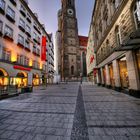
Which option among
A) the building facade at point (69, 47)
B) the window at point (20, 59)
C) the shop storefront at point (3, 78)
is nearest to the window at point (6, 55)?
the shop storefront at point (3, 78)

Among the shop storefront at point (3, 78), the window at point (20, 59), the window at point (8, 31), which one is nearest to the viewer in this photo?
the shop storefront at point (3, 78)

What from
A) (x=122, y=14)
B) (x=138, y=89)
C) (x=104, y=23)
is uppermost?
(x=104, y=23)

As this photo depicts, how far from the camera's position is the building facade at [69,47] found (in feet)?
180

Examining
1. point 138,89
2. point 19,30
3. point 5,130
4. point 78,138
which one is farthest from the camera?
point 19,30

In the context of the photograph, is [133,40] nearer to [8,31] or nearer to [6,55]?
[6,55]

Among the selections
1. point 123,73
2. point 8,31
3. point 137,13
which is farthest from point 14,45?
point 137,13

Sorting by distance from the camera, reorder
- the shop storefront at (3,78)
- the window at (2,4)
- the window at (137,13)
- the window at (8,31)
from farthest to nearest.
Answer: the window at (8,31) → the window at (2,4) → the shop storefront at (3,78) → the window at (137,13)

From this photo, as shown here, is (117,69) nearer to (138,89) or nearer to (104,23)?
(138,89)

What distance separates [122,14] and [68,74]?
45916 mm

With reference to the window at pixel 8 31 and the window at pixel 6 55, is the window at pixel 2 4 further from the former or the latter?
the window at pixel 6 55

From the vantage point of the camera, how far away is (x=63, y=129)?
3219 mm

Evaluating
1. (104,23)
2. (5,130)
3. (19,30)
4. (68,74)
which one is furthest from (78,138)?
(68,74)

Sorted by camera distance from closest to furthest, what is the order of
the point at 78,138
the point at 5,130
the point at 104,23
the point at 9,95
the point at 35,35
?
the point at 78,138 < the point at 5,130 < the point at 9,95 < the point at 104,23 < the point at 35,35

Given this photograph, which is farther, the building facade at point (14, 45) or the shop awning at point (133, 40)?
the building facade at point (14, 45)
